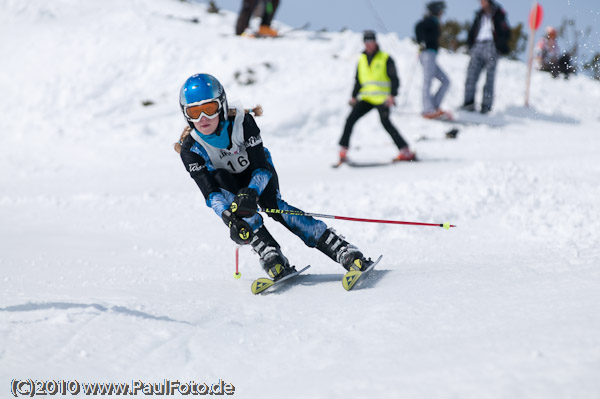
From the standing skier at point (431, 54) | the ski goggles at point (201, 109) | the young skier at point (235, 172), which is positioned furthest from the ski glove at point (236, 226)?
the standing skier at point (431, 54)

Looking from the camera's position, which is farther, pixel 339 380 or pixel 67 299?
pixel 67 299

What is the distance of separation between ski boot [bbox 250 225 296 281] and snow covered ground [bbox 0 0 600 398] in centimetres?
15

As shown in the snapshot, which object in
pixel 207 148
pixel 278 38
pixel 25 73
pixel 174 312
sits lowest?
pixel 174 312

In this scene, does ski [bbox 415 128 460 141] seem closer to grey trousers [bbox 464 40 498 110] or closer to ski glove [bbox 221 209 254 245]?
grey trousers [bbox 464 40 498 110]

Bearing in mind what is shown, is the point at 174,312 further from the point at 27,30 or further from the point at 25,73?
the point at 27,30

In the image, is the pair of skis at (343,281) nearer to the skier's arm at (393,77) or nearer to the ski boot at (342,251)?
the ski boot at (342,251)

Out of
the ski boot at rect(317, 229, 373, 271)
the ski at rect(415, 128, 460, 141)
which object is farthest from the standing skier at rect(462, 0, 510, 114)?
the ski boot at rect(317, 229, 373, 271)

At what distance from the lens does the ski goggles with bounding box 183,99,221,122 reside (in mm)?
3797

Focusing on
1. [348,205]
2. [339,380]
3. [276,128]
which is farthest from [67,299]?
[276,128]

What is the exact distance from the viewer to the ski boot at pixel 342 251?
386 centimetres

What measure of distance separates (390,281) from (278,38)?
1275 centimetres

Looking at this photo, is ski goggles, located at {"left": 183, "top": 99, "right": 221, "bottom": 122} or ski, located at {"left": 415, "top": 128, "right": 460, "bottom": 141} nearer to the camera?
ski goggles, located at {"left": 183, "top": 99, "right": 221, "bottom": 122}

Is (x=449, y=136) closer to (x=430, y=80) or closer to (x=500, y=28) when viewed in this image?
(x=430, y=80)

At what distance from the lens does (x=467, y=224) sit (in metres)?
5.71
